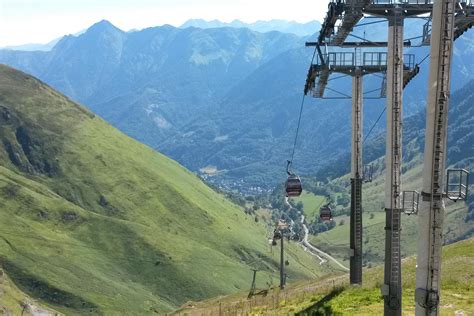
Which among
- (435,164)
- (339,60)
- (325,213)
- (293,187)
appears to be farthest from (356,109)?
(435,164)

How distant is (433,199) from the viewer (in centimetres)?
2067

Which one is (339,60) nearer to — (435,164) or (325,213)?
(325,213)

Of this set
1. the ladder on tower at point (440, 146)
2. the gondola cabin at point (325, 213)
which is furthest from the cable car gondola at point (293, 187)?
the ladder on tower at point (440, 146)

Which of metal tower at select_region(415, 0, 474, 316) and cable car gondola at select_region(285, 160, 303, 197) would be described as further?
cable car gondola at select_region(285, 160, 303, 197)

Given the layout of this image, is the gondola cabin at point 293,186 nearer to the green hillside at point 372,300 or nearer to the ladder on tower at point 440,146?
the green hillside at point 372,300

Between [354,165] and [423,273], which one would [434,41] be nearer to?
[423,273]

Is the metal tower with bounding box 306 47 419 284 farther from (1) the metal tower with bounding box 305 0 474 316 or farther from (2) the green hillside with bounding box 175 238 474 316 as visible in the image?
(2) the green hillside with bounding box 175 238 474 316

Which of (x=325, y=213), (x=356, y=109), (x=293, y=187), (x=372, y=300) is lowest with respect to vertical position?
(x=325, y=213)

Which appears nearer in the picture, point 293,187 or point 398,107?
point 398,107

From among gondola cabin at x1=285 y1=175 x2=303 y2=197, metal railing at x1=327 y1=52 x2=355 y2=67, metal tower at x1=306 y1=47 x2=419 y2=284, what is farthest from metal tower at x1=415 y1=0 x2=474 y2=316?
gondola cabin at x1=285 y1=175 x2=303 y2=197

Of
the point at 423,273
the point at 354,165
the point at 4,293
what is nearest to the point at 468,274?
the point at 354,165

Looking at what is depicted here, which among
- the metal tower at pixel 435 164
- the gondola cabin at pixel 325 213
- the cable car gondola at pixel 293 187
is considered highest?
the metal tower at pixel 435 164

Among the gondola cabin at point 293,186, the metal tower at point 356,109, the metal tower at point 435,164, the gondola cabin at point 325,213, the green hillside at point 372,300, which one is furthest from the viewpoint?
the gondola cabin at point 325,213

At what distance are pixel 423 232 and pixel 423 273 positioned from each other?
4.94ft
